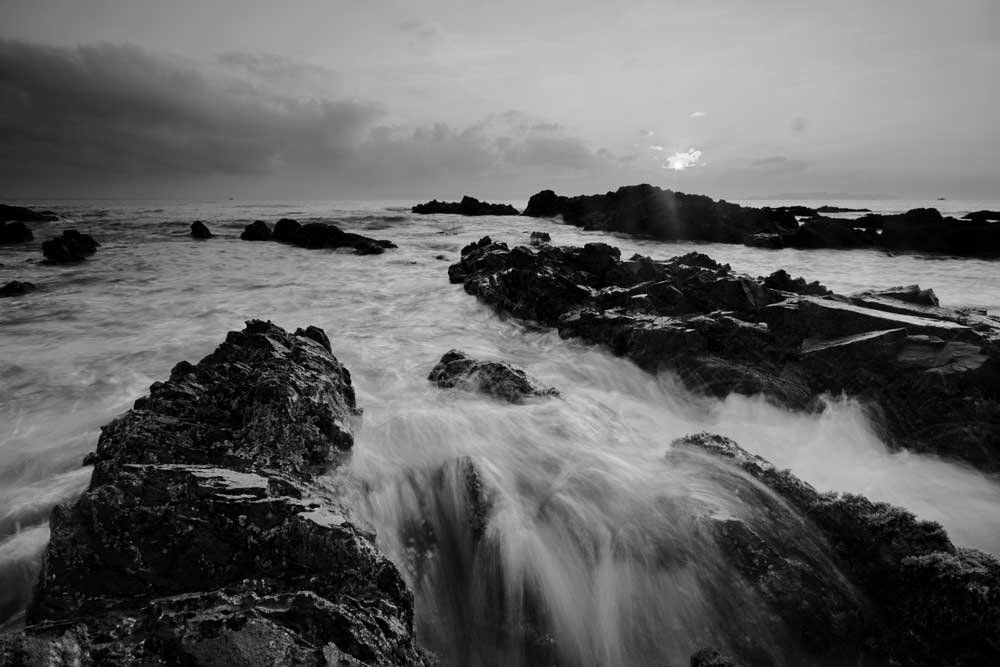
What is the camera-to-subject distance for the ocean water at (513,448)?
3.31 meters

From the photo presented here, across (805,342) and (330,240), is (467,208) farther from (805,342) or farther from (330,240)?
(805,342)

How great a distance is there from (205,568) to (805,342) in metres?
7.52

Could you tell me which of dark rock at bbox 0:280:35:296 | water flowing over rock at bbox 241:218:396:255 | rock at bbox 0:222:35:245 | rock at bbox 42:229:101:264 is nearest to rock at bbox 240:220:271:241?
water flowing over rock at bbox 241:218:396:255

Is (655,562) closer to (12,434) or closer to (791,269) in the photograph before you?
(12,434)

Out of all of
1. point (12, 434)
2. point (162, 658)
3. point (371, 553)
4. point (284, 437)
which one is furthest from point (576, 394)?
point (12, 434)

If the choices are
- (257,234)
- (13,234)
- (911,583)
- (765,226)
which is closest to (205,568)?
(911,583)

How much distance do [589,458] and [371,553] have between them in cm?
262

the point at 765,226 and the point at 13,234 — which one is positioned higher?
the point at 765,226

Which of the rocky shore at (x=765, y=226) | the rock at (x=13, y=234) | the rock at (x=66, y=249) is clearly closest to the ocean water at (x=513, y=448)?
the rock at (x=66, y=249)

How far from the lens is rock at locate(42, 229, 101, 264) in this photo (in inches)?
676

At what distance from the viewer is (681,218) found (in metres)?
30.2

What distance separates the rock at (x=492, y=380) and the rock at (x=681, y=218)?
89.0 ft

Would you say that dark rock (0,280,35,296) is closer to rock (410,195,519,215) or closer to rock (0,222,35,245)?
rock (0,222,35,245)

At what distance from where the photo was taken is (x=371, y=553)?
2.57 metres
